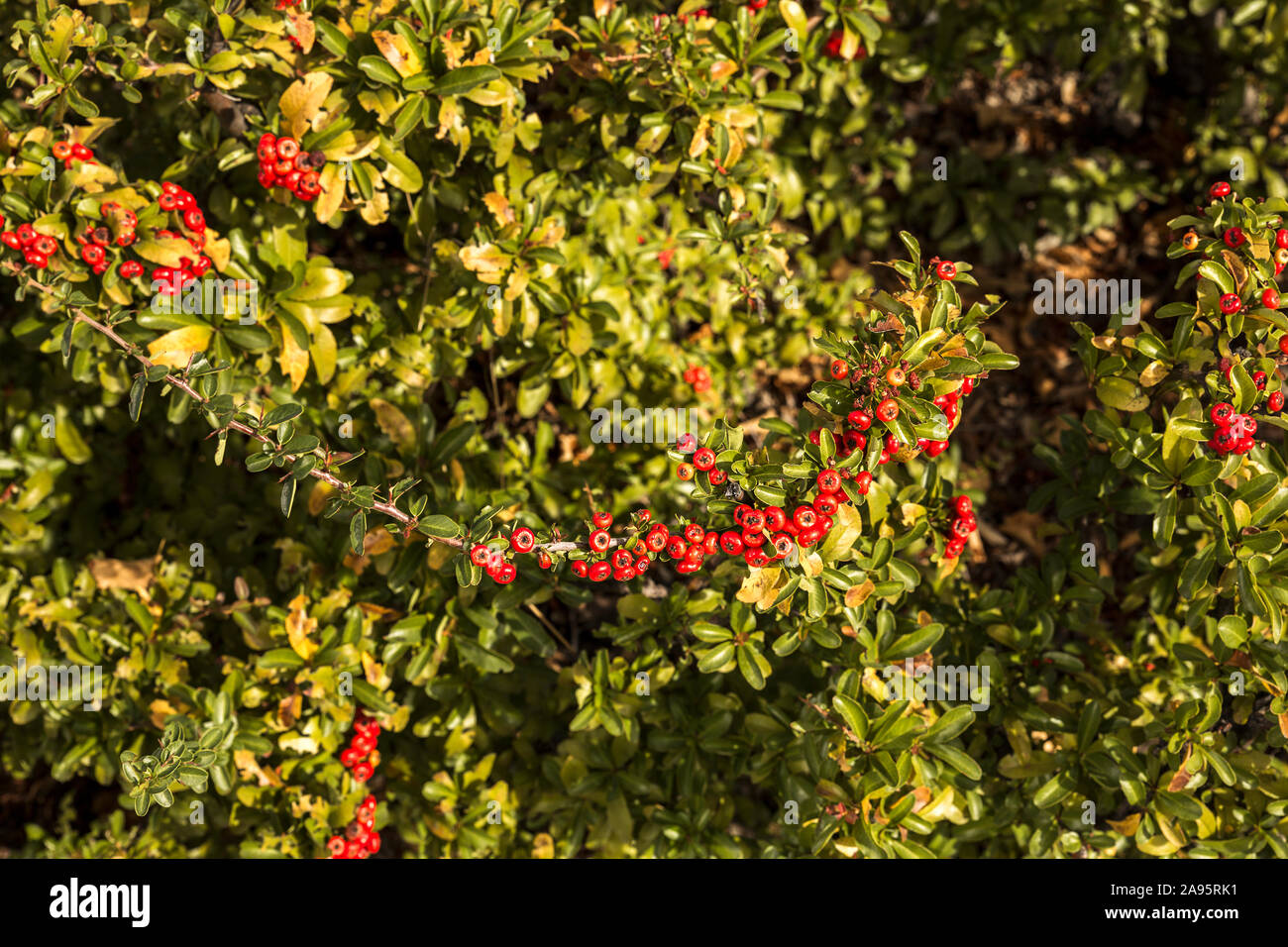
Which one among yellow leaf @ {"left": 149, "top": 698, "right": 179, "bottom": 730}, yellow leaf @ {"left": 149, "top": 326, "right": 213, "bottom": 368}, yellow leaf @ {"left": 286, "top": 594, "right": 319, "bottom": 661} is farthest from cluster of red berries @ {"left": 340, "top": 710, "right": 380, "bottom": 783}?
yellow leaf @ {"left": 149, "top": 326, "right": 213, "bottom": 368}

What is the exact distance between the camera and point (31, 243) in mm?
2309

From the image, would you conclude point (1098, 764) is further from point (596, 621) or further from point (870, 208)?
point (870, 208)

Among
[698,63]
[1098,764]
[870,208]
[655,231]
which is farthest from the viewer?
[870,208]

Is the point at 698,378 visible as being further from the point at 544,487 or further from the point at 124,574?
the point at 124,574

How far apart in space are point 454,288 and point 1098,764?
2.34 m

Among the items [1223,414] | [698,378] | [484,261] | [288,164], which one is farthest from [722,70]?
[1223,414]

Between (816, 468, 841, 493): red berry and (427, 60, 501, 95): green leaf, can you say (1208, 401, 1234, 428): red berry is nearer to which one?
(816, 468, 841, 493): red berry

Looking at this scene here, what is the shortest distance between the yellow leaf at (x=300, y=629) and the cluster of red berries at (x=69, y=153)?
1.34m

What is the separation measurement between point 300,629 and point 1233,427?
249 centimetres

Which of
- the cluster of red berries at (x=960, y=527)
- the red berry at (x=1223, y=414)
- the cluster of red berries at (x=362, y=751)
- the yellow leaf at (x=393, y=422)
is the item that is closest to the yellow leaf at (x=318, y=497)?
the yellow leaf at (x=393, y=422)

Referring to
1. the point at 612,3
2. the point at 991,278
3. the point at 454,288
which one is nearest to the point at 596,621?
the point at 454,288

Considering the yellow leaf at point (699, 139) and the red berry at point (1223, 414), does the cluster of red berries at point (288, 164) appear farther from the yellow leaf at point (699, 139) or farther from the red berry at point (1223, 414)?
the red berry at point (1223, 414)

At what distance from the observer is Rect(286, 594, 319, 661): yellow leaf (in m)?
2.56

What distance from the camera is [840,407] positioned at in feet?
→ 6.70
